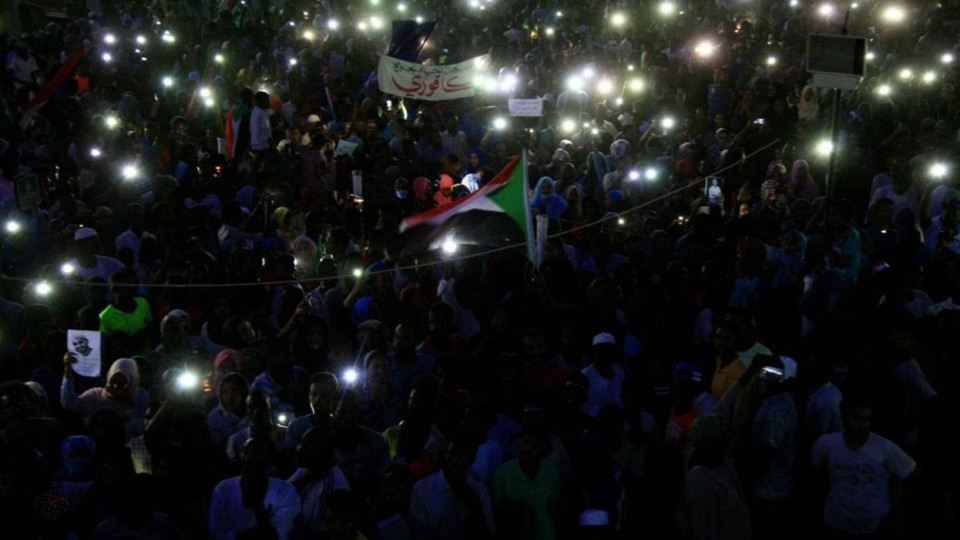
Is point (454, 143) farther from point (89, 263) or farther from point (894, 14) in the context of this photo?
point (894, 14)

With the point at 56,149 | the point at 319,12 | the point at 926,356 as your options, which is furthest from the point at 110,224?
the point at 319,12

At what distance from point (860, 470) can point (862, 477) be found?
4 centimetres

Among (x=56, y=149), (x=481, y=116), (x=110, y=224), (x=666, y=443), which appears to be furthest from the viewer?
(x=481, y=116)

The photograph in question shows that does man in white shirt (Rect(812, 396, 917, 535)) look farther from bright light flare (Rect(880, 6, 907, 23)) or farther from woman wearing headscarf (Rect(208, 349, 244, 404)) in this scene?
A: bright light flare (Rect(880, 6, 907, 23))

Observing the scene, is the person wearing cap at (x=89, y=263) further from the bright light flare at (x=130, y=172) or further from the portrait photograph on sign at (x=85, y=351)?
the bright light flare at (x=130, y=172)

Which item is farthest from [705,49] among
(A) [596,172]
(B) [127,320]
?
(B) [127,320]

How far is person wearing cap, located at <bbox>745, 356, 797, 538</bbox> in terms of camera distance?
5344 mm

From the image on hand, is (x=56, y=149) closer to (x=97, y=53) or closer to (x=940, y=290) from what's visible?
(x=97, y=53)

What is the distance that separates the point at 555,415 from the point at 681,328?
225 centimetres

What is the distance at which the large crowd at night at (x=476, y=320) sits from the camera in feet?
17.0

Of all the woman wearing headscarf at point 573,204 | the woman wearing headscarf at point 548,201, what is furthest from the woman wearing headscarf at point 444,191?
the woman wearing headscarf at point 573,204

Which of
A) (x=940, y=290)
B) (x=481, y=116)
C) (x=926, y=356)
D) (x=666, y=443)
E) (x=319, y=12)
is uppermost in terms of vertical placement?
(x=319, y=12)

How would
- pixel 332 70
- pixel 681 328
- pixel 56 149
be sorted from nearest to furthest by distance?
pixel 681 328 < pixel 56 149 < pixel 332 70

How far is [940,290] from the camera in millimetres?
7629
